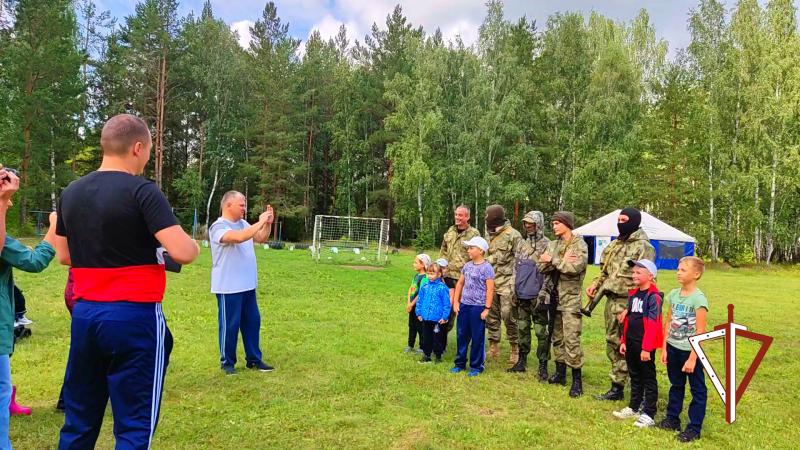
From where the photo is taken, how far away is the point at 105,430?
3.91 meters

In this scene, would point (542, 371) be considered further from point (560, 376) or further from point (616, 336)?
point (616, 336)

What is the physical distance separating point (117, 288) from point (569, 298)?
439 cm

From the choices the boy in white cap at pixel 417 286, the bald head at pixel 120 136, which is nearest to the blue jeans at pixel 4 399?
the bald head at pixel 120 136

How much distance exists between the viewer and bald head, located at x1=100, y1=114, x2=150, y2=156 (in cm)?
247

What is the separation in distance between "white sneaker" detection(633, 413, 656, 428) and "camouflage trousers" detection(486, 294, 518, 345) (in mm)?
2015

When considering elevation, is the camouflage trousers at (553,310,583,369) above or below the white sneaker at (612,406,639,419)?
above

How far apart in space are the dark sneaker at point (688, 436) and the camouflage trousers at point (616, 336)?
2.79 feet

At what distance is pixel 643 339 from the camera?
14.7 feet

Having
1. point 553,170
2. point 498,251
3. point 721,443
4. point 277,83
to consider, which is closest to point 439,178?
point 553,170

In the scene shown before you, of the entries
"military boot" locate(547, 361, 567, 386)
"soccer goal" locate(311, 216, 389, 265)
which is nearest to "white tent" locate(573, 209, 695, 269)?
"soccer goal" locate(311, 216, 389, 265)

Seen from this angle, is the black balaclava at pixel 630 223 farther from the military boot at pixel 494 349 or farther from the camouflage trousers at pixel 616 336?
the military boot at pixel 494 349

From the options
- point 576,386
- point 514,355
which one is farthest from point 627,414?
point 514,355

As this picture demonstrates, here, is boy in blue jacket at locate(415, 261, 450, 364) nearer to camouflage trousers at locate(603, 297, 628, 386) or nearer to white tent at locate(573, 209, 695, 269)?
camouflage trousers at locate(603, 297, 628, 386)

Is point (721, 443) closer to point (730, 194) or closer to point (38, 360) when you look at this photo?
point (38, 360)
